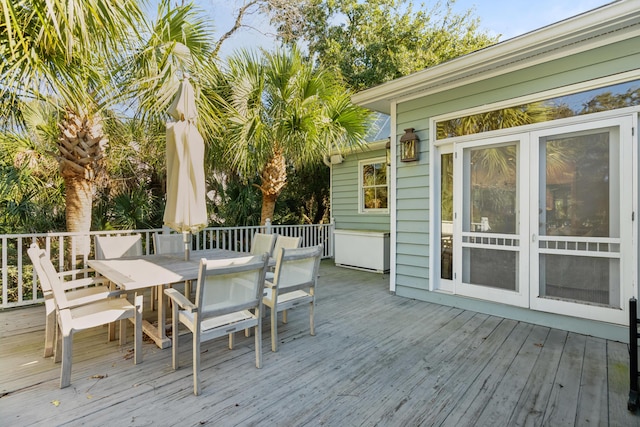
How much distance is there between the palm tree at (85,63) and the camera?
2686mm

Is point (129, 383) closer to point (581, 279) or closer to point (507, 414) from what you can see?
point (507, 414)

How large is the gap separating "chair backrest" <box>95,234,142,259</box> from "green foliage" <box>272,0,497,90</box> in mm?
10980

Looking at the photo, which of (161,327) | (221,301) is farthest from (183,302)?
(161,327)

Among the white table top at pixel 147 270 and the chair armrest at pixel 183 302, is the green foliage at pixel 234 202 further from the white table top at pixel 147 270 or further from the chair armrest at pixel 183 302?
the chair armrest at pixel 183 302

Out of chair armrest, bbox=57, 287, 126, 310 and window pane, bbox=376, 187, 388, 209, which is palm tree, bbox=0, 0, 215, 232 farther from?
window pane, bbox=376, 187, 388, 209

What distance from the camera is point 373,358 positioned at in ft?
8.94

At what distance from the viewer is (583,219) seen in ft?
10.7

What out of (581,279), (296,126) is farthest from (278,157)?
(581,279)

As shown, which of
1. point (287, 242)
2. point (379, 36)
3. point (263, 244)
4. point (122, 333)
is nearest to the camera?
point (122, 333)

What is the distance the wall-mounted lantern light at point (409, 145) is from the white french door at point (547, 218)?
1.43 ft

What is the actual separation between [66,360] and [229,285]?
124cm

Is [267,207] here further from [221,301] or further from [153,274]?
[221,301]

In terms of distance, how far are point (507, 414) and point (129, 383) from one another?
2.59 meters

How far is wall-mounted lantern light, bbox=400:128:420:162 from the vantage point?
4496mm
